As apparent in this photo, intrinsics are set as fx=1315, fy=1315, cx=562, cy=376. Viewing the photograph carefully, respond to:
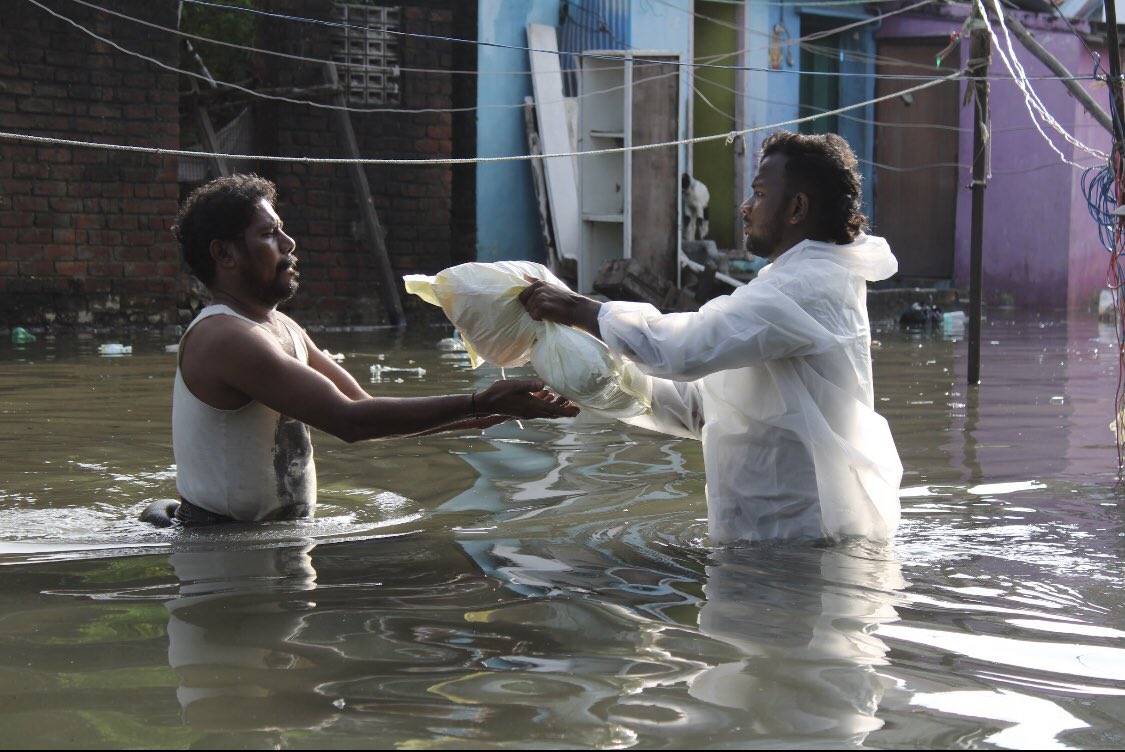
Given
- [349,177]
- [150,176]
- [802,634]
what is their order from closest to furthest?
[802,634] < [150,176] < [349,177]

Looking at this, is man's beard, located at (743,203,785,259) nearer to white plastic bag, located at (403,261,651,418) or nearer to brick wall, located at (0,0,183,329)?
white plastic bag, located at (403,261,651,418)

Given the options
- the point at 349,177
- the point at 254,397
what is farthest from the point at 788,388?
the point at 349,177

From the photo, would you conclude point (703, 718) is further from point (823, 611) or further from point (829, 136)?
point (829, 136)

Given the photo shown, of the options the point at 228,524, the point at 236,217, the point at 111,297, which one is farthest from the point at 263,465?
the point at 111,297

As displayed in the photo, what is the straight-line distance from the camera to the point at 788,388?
11.2 feet

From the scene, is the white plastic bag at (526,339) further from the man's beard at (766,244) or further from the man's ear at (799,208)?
the man's ear at (799,208)

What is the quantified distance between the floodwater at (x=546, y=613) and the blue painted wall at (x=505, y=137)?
8.27 metres

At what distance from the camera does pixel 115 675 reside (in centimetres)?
247

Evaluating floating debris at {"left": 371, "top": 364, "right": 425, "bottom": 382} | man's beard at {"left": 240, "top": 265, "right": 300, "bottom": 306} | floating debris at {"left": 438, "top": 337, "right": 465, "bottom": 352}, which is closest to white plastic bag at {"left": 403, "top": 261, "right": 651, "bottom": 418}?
man's beard at {"left": 240, "top": 265, "right": 300, "bottom": 306}

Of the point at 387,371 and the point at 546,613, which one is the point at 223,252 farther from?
the point at 387,371

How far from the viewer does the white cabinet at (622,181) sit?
39.9ft

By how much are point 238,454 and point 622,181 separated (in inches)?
367

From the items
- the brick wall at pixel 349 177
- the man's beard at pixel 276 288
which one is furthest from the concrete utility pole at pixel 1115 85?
the brick wall at pixel 349 177

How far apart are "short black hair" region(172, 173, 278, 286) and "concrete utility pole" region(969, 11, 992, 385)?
5.34 m
